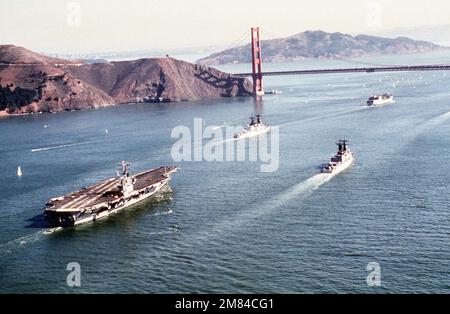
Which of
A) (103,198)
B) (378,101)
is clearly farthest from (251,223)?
(378,101)

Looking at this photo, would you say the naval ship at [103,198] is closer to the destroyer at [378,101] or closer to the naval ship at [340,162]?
the naval ship at [340,162]

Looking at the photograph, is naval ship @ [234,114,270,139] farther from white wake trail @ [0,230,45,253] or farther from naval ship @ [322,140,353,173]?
white wake trail @ [0,230,45,253]

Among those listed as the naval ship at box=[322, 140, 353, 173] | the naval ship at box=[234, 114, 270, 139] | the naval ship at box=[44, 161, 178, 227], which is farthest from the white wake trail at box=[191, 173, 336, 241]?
the naval ship at box=[234, 114, 270, 139]

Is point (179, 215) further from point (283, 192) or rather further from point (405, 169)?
point (405, 169)

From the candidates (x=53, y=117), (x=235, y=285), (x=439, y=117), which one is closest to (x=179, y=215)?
(x=235, y=285)

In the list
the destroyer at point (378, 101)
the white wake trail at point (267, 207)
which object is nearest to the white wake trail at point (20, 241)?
the white wake trail at point (267, 207)
